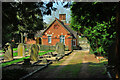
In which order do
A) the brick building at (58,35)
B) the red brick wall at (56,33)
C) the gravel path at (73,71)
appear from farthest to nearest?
the red brick wall at (56,33) < the brick building at (58,35) < the gravel path at (73,71)

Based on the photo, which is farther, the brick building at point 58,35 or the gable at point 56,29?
the gable at point 56,29

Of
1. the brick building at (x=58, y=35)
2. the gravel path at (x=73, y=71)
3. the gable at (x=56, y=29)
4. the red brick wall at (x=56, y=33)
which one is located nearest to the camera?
the gravel path at (x=73, y=71)

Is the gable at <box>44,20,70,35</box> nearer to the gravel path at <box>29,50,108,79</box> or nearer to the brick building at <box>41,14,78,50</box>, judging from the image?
the brick building at <box>41,14,78,50</box>

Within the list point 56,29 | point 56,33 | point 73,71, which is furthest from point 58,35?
point 73,71

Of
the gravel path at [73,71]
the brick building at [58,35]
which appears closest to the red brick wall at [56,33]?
the brick building at [58,35]

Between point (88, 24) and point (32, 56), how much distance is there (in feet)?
28.8

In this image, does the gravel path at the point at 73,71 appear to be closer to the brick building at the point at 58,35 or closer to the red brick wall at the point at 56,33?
the brick building at the point at 58,35

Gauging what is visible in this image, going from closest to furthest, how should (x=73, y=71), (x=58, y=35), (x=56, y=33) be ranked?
(x=73, y=71) < (x=58, y=35) < (x=56, y=33)

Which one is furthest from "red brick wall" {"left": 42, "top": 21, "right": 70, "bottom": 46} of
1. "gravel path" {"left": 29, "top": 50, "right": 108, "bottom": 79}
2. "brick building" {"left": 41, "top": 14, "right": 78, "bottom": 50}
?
"gravel path" {"left": 29, "top": 50, "right": 108, "bottom": 79}

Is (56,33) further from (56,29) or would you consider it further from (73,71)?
(73,71)

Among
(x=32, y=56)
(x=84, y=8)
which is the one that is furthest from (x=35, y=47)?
(x=84, y=8)

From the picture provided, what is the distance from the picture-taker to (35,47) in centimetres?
1767

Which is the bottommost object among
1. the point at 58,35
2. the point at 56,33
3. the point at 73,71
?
the point at 73,71

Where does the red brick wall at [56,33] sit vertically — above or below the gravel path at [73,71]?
above
